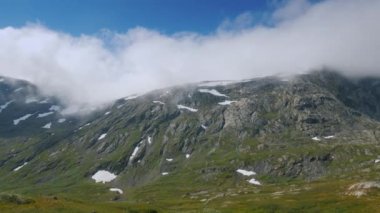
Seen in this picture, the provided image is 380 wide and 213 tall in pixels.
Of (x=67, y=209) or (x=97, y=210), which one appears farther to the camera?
(x=97, y=210)

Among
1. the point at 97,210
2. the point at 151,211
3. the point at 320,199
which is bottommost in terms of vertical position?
the point at 320,199

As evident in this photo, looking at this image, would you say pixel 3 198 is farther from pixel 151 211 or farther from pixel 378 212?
pixel 378 212

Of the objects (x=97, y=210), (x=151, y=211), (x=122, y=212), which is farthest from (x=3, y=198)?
(x=151, y=211)

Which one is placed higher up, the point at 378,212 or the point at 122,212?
the point at 122,212

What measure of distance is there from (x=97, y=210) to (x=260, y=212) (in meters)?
78.0

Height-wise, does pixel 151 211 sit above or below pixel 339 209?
above

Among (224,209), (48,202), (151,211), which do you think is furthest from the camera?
(224,209)

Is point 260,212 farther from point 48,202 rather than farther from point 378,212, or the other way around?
point 48,202

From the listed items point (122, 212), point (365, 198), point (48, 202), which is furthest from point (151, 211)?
point (365, 198)

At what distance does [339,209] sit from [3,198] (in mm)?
115539

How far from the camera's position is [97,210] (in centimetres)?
12644

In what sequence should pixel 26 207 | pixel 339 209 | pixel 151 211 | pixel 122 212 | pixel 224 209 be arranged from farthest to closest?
pixel 224 209, pixel 339 209, pixel 151 211, pixel 122 212, pixel 26 207

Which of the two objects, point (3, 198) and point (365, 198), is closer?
point (3, 198)

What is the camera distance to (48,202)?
122 meters
